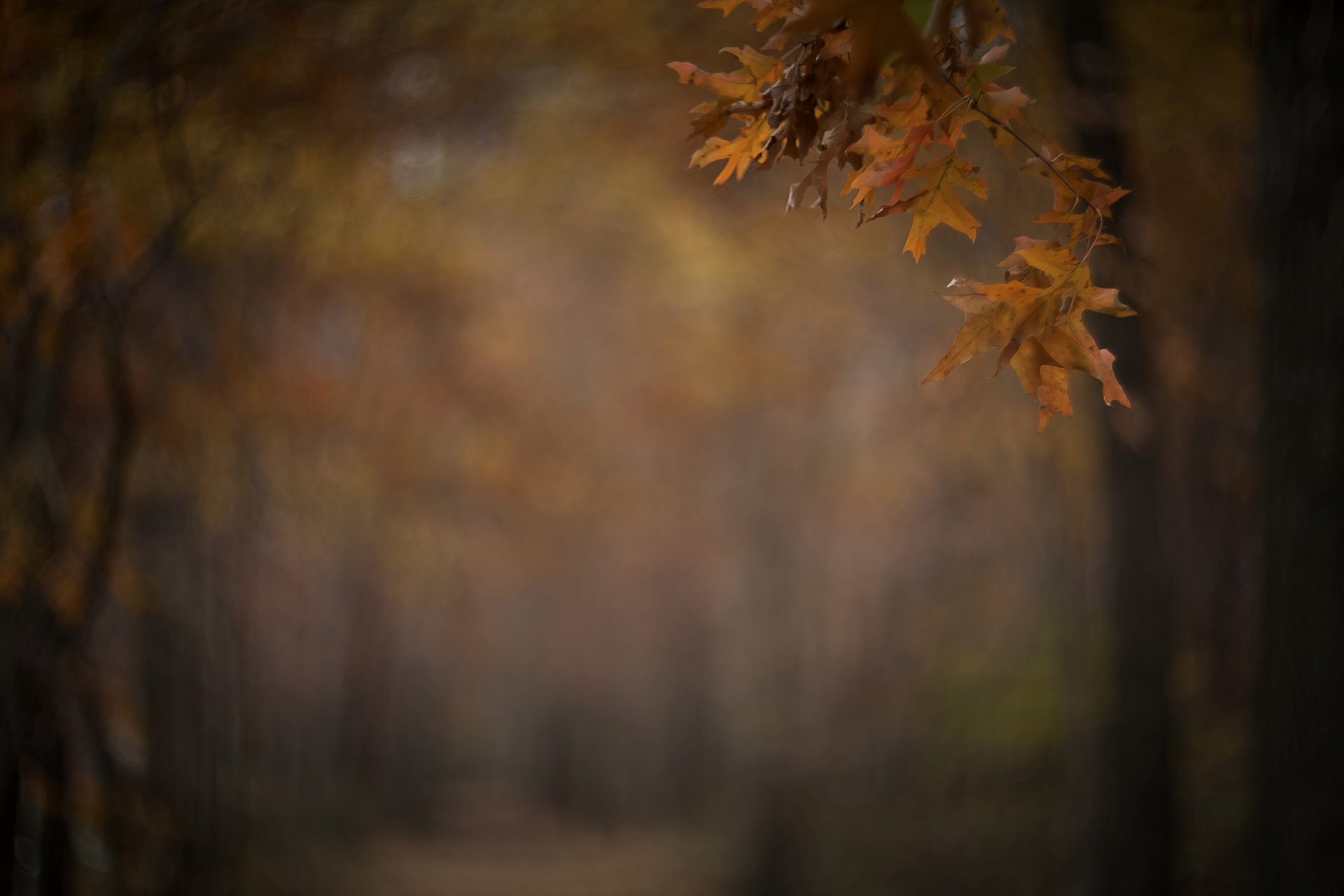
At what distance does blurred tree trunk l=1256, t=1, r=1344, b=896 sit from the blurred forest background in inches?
9.6

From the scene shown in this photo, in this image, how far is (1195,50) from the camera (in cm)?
522

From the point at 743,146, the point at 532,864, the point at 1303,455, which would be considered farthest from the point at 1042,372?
the point at 532,864

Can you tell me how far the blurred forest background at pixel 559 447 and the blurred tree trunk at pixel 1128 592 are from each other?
0.08 ft

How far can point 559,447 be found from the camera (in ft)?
51.9

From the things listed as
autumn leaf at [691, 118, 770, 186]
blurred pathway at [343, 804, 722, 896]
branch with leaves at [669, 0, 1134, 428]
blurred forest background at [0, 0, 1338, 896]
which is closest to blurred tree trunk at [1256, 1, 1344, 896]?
blurred forest background at [0, 0, 1338, 896]

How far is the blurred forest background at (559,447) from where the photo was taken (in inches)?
195

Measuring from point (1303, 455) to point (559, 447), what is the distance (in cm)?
1327

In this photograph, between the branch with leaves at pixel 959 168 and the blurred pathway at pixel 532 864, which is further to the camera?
the blurred pathway at pixel 532 864

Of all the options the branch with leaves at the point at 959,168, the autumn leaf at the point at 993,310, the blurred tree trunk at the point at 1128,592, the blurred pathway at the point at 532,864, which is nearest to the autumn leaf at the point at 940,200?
the branch with leaves at the point at 959,168

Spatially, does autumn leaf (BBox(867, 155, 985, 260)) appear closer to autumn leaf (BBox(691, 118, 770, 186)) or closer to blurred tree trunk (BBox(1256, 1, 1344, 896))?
autumn leaf (BBox(691, 118, 770, 186))

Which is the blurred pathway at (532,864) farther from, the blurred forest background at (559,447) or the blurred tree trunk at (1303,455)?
the blurred tree trunk at (1303,455)

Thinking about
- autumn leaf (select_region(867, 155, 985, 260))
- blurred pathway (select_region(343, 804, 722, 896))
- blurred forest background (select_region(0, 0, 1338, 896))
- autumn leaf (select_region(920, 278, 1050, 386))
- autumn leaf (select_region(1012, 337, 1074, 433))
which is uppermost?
autumn leaf (select_region(867, 155, 985, 260))

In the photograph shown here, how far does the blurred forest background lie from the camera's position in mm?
4941

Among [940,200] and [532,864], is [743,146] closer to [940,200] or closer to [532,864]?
[940,200]
